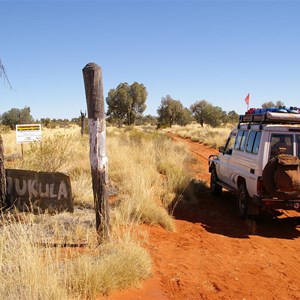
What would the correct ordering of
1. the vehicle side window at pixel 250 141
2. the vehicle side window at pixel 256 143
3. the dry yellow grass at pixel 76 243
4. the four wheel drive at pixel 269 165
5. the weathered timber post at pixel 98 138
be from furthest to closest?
1. the vehicle side window at pixel 250 141
2. the vehicle side window at pixel 256 143
3. the four wheel drive at pixel 269 165
4. the weathered timber post at pixel 98 138
5. the dry yellow grass at pixel 76 243

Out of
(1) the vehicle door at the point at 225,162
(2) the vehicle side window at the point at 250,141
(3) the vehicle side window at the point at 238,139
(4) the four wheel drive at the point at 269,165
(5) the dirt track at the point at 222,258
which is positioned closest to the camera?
(5) the dirt track at the point at 222,258

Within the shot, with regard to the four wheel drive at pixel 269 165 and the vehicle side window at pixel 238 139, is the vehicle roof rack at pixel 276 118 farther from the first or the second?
the vehicle side window at pixel 238 139

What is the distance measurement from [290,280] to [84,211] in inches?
159

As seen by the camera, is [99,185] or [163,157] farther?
[163,157]

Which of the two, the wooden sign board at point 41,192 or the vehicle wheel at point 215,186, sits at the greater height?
the wooden sign board at point 41,192

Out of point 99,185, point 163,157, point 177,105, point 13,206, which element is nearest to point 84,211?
point 13,206

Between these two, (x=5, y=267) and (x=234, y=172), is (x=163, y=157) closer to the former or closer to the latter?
(x=234, y=172)

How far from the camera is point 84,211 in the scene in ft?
24.7

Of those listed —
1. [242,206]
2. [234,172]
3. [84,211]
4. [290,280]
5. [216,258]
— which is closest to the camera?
[290,280]

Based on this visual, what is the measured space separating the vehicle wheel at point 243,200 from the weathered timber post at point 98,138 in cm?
373

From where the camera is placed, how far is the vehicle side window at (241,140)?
28.7 feet

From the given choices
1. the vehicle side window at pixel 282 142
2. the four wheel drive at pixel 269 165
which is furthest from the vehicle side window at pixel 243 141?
the vehicle side window at pixel 282 142

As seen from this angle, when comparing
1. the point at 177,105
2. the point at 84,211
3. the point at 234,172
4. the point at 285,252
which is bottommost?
the point at 285,252

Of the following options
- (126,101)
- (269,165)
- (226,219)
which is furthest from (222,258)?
(126,101)
